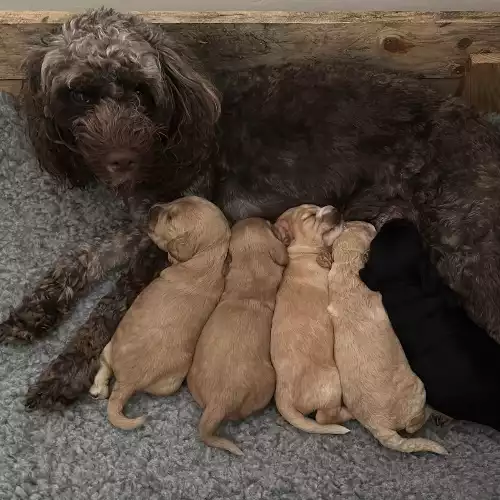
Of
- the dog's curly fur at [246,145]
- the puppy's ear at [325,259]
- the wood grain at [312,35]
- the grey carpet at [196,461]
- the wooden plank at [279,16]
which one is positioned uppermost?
the wooden plank at [279,16]

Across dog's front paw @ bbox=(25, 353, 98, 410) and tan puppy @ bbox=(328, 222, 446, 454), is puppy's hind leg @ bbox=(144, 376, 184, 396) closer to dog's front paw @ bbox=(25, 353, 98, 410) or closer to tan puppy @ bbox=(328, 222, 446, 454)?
dog's front paw @ bbox=(25, 353, 98, 410)

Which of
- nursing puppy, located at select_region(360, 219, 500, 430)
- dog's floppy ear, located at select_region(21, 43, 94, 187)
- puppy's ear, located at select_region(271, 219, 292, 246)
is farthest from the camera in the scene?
puppy's ear, located at select_region(271, 219, 292, 246)

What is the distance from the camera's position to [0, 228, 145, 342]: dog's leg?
2.48m

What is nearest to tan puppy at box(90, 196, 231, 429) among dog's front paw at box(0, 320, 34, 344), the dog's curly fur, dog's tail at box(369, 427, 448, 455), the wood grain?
the dog's curly fur

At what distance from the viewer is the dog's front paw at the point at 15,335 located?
96.5 inches

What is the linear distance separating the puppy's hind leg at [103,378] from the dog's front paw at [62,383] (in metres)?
0.03

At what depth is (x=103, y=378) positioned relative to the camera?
91.5 inches

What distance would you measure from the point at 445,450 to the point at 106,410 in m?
1.00

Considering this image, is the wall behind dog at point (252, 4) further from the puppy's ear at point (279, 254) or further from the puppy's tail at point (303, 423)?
the puppy's tail at point (303, 423)

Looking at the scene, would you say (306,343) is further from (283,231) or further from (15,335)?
(15,335)

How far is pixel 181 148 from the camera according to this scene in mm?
2504

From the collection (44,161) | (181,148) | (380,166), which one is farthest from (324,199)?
(44,161)

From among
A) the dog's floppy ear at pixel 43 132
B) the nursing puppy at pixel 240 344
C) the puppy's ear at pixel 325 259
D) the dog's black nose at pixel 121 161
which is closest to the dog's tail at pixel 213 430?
the nursing puppy at pixel 240 344

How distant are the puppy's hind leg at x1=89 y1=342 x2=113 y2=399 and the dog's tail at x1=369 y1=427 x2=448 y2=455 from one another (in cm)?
80
